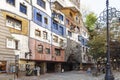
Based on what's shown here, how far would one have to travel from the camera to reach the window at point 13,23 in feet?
102

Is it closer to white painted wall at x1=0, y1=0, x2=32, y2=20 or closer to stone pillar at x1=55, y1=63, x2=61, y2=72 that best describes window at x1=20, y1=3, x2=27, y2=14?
white painted wall at x1=0, y1=0, x2=32, y2=20

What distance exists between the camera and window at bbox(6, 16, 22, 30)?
31.0 meters

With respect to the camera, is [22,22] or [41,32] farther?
[41,32]

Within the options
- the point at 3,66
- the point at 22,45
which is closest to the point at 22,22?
the point at 22,45

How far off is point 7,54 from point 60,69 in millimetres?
22220

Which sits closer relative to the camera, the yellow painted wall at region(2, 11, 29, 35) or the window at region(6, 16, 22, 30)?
the yellow painted wall at region(2, 11, 29, 35)

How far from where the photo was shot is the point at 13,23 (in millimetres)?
31984

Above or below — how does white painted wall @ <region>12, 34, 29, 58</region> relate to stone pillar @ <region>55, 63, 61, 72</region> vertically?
above

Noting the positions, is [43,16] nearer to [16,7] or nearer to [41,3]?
[41,3]

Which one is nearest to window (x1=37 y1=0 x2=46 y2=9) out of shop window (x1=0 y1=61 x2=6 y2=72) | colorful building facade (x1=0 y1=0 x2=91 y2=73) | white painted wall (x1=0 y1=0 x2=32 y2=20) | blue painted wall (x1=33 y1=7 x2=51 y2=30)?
colorful building facade (x1=0 y1=0 x2=91 y2=73)

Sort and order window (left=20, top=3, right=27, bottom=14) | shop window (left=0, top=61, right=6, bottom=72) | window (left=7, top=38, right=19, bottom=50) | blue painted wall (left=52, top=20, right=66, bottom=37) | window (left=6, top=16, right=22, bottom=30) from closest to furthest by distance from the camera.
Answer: shop window (left=0, top=61, right=6, bottom=72) < window (left=7, top=38, right=19, bottom=50) < window (left=6, top=16, right=22, bottom=30) < window (left=20, top=3, right=27, bottom=14) < blue painted wall (left=52, top=20, right=66, bottom=37)

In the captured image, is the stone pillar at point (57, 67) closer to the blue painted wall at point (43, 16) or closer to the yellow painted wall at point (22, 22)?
the blue painted wall at point (43, 16)

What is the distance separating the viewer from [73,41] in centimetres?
5662

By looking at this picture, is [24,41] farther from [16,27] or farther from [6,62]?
[6,62]
